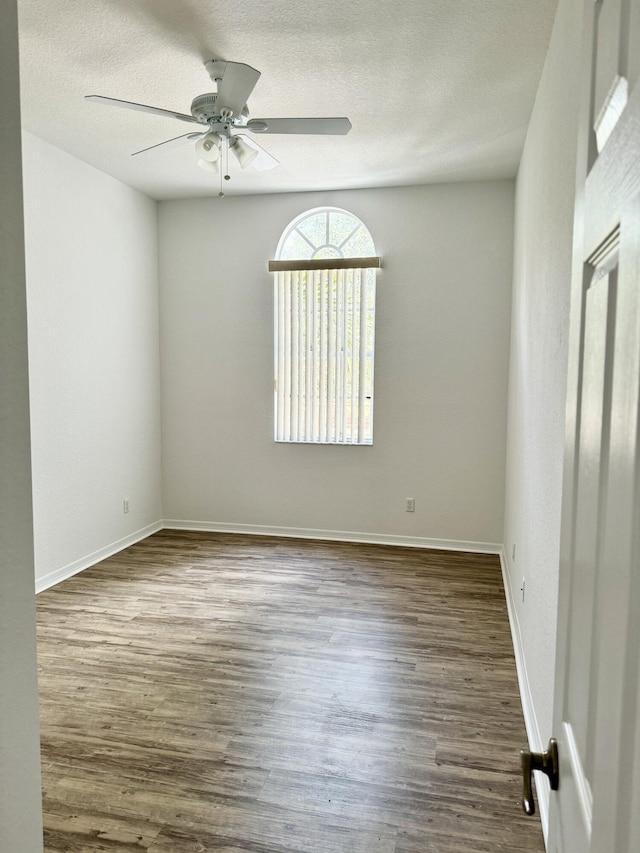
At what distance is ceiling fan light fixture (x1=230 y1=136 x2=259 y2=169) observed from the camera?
2916 mm

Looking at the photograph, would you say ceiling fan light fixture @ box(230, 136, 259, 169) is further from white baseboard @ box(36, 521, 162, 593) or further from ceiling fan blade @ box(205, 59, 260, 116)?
white baseboard @ box(36, 521, 162, 593)

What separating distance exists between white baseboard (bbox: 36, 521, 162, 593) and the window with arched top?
149cm

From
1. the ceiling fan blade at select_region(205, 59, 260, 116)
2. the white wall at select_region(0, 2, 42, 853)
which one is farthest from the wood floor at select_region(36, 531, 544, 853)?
the ceiling fan blade at select_region(205, 59, 260, 116)

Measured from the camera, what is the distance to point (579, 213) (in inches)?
31.2

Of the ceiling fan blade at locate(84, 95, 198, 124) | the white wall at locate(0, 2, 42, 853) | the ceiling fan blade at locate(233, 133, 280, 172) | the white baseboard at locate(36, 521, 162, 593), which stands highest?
the ceiling fan blade at locate(233, 133, 280, 172)

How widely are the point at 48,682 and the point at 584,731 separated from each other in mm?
2664

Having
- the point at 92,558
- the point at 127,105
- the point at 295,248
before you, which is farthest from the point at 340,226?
the point at 92,558

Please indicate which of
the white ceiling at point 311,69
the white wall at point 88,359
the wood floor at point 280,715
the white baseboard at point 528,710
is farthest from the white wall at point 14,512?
the white wall at point 88,359

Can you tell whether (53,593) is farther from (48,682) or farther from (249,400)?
(249,400)

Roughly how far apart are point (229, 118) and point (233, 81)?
28 centimetres

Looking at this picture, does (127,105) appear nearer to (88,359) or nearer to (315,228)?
(88,359)

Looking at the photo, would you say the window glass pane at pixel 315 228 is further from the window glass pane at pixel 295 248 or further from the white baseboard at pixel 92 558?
the white baseboard at pixel 92 558

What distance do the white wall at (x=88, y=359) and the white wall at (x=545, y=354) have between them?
2.99 m

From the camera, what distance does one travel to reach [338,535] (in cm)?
498
